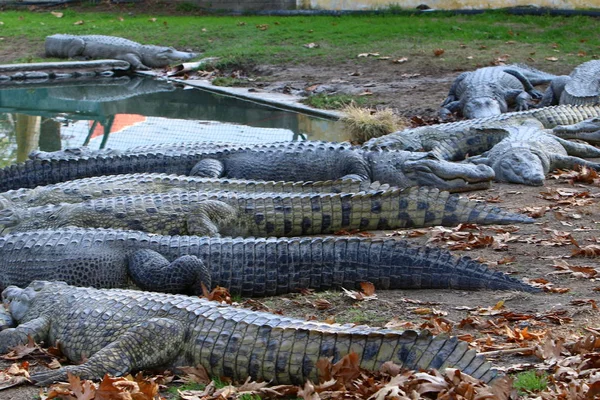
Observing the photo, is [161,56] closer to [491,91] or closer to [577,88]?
[491,91]

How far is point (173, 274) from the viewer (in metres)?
5.85

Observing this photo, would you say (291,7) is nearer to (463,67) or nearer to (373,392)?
(463,67)

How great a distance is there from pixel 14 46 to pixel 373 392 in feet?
57.0

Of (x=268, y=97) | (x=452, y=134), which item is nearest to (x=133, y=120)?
(x=268, y=97)

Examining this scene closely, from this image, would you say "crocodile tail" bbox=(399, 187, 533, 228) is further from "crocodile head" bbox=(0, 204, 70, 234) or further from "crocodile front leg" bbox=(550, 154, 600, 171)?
"crocodile head" bbox=(0, 204, 70, 234)

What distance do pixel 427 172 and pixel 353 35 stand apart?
9720 mm

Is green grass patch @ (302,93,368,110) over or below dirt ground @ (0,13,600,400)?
below

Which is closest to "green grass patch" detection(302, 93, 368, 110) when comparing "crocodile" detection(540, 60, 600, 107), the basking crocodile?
"crocodile" detection(540, 60, 600, 107)

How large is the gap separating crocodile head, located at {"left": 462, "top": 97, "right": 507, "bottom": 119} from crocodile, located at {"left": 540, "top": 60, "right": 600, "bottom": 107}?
896 millimetres

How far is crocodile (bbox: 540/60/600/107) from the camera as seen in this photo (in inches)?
459

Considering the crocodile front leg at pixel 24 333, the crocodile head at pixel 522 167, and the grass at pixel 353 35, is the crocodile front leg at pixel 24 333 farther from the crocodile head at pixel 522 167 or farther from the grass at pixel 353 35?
the grass at pixel 353 35

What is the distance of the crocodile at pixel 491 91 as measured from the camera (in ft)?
38.6

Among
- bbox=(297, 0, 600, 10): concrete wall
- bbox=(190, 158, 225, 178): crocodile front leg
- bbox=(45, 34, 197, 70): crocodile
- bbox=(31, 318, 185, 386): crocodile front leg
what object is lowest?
bbox=(45, 34, 197, 70): crocodile

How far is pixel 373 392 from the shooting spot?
3.78 m
